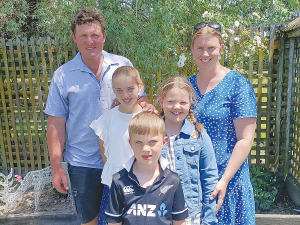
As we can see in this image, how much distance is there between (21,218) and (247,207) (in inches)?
104

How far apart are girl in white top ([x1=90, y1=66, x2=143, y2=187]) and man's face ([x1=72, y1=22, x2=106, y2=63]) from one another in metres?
0.32

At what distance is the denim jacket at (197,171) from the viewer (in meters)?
1.71

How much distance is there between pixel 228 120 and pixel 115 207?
87cm

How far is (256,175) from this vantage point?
4156 mm

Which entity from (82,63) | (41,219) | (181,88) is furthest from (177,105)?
(41,219)

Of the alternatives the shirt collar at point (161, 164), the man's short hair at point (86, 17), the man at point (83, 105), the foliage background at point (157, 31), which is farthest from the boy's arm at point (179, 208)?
the foliage background at point (157, 31)

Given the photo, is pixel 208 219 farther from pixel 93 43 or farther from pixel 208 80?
pixel 93 43

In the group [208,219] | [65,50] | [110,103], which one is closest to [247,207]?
[208,219]

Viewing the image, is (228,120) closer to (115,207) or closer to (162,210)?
(162,210)

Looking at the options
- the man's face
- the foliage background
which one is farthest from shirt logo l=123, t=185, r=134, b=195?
the foliage background

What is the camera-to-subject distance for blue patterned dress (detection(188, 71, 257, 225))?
1.81 meters

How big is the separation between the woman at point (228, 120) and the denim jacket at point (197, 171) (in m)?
0.12

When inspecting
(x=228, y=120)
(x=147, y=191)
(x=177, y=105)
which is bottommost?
(x=147, y=191)

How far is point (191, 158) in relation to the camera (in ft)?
5.64
